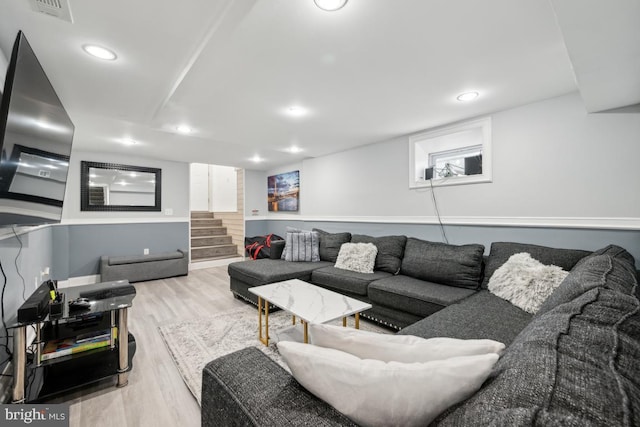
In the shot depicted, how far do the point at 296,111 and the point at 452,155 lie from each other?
6.50 feet

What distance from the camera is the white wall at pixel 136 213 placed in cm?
429

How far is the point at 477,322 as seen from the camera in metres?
1.71

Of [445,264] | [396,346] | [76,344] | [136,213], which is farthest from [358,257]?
[136,213]

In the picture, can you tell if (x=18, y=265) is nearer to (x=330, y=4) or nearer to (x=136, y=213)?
(x=136, y=213)

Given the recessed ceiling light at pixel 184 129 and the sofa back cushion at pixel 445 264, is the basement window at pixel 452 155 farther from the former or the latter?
the recessed ceiling light at pixel 184 129

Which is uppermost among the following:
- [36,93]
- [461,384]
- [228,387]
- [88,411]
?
[36,93]

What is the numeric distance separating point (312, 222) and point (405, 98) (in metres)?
3.01

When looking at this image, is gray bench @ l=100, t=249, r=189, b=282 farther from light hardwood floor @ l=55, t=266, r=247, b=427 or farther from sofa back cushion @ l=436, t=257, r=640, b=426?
sofa back cushion @ l=436, t=257, r=640, b=426

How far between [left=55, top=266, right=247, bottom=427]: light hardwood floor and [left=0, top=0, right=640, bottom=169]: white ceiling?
220 centimetres

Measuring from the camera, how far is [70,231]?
168 inches

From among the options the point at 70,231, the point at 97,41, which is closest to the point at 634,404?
the point at 97,41

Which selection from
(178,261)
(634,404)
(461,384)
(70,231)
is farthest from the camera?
(178,261)

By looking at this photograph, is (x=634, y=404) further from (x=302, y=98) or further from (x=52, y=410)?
(x=302, y=98)

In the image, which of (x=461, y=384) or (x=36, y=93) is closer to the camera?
(x=461, y=384)
